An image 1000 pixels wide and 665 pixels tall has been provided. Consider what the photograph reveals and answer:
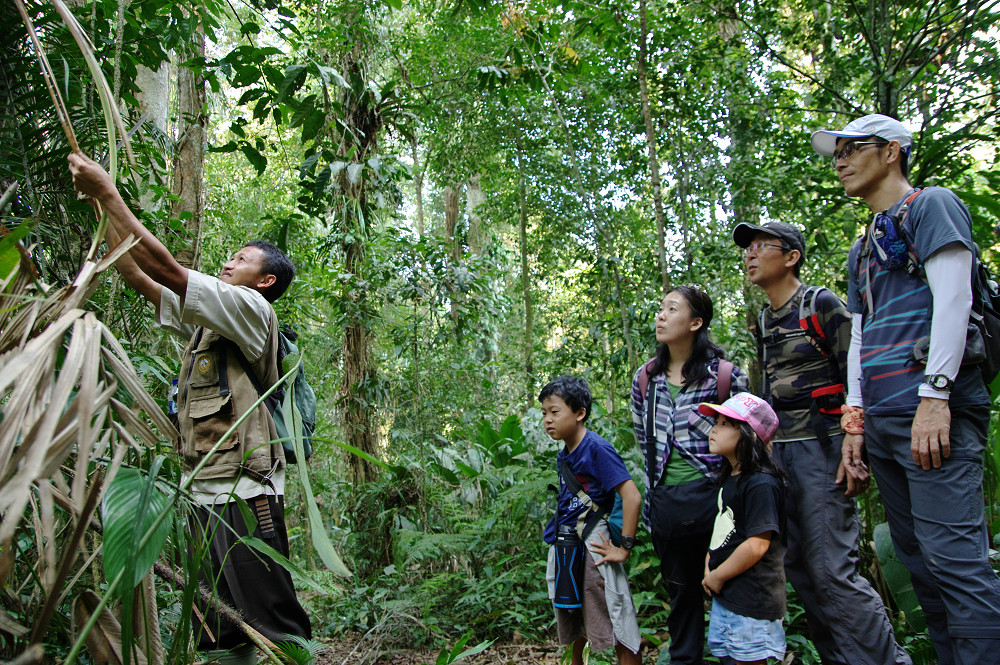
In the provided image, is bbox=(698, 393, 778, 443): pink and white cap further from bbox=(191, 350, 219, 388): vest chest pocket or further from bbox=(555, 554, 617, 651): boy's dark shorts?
bbox=(191, 350, 219, 388): vest chest pocket

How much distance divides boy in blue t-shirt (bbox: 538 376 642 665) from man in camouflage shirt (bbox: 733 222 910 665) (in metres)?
0.67

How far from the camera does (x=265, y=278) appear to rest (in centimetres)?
263

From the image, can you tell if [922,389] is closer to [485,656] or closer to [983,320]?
[983,320]

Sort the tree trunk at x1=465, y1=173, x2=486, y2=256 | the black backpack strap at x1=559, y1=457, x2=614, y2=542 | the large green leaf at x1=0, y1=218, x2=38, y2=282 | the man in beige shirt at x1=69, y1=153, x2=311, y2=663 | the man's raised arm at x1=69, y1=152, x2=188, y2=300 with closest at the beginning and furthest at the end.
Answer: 1. the large green leaf at x1=0, y1=218, x2=38, y2=282
2. the man's raised arm at x1=69, y1=152, x2=188, y2=300
3. the man in beige shirt at x1=69, y1=153, x2=311, y2=663
4. the black backpack strap at x1=559, y1=457, x2=614, y2=542
5. the tree trunk at x1=465, y1=173, x2=486, y2=256

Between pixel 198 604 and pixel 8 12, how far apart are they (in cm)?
181

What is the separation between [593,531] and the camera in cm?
284

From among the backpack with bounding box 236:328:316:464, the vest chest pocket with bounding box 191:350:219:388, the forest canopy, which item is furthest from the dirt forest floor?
the vest chest pocket with bounding box 191:350:219:388

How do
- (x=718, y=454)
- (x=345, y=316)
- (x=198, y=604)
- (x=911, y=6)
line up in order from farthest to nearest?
(x=345, y=316)
(x=911, y=6)
(x=718, y=454)
(x=198, y=604)

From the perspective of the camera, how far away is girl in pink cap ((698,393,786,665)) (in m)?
2.28

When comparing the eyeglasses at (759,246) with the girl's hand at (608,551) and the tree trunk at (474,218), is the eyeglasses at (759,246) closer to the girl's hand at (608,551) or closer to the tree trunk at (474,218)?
the girl's hand at (608,551)

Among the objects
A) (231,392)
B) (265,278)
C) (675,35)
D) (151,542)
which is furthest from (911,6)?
(151,542)

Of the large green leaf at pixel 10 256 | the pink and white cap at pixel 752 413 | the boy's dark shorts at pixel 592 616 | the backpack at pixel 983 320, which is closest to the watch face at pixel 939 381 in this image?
the backpack at pixel 983 320

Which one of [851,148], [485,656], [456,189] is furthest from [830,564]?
[456,189]

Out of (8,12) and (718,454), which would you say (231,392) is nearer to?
(8,12)
